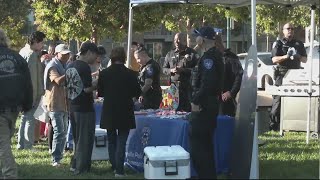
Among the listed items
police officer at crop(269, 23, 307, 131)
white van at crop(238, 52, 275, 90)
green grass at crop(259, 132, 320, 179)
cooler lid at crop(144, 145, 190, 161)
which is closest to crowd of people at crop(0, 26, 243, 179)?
cooler lid at crop(144, 145, 190, 161)

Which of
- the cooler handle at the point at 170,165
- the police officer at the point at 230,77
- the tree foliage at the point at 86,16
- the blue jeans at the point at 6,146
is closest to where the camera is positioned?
the cooler handle at the point at 170,165

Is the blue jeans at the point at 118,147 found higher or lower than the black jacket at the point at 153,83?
lower

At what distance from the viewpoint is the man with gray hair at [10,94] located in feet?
24.2

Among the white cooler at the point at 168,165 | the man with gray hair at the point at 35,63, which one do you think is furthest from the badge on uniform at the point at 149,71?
the white cooler at the point at 168,165

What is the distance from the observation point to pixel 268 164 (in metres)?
8.95

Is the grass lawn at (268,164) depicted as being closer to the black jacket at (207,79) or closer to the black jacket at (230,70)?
the black jacket at (230,70)

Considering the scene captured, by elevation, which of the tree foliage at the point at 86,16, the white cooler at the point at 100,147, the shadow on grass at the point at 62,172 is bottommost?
the shadow on grass at the point at 62,172

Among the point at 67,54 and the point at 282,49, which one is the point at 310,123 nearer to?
the point at 282,49

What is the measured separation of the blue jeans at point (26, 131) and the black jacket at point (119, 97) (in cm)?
298

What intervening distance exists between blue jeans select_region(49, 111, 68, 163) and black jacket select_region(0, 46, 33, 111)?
1.55 m

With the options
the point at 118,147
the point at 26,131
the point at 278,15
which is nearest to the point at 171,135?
the point at 118,147

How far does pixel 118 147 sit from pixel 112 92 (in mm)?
711

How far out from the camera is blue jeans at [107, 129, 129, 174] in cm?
797

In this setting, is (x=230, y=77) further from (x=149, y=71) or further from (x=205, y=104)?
(x=205, y=104)
